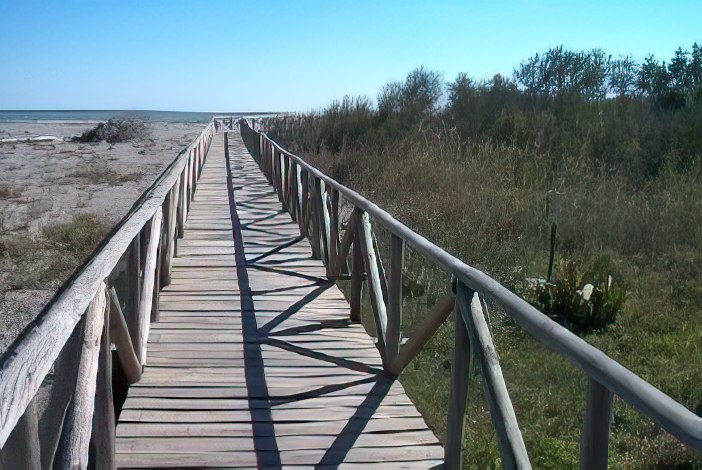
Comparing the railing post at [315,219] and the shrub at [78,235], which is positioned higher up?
the railing post at [315,219]

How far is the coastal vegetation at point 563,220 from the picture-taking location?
539 centimetres

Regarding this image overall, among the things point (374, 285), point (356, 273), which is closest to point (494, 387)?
point (374, 285)

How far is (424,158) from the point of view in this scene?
13734 mm

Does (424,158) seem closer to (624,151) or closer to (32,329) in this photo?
(624,151)

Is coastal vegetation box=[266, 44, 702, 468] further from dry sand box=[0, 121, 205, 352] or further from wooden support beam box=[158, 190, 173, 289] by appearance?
dry sand box=[0, 121, 205, 352]

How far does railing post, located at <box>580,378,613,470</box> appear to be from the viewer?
2143 millimetres

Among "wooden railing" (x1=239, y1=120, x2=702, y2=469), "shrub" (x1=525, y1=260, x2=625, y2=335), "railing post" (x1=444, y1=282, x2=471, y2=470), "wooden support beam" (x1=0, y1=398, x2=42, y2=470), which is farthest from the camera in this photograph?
"shrub" (x1=525, y1=260, x2=625, y2=335)

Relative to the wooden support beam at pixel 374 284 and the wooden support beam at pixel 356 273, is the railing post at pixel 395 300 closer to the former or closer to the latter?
the wooden support beam at pixel 374 284

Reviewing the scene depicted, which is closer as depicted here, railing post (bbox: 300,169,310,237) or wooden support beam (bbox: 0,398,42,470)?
wooden support beam (bbox: 0,398,42,470)

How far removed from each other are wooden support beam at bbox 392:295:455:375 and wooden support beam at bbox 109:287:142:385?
151 cm

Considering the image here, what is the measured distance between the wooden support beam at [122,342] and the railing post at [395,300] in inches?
59.2

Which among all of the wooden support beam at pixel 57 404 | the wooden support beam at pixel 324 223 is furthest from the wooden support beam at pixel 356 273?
the wooden support beam at pixel 57 404

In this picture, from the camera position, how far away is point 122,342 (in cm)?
435

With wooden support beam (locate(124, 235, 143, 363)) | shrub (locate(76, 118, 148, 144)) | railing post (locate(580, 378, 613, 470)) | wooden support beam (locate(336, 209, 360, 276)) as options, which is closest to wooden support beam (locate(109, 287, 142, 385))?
wooden support beam (locate(124, 235, 143, 363))
